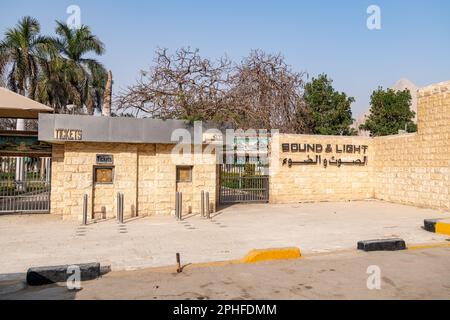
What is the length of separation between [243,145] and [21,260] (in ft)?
37.0

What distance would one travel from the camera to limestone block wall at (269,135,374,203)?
17.4 metres

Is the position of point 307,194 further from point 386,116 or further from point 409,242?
point 386,116

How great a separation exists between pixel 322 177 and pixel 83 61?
839 inches

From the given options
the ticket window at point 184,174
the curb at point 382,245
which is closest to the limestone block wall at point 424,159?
the curb at point 382,245

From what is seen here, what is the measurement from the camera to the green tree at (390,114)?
3162 centimetres

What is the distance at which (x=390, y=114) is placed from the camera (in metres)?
31.8

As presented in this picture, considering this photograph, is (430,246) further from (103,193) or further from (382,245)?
(103,193)

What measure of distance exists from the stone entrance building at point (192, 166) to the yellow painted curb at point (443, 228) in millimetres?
5774

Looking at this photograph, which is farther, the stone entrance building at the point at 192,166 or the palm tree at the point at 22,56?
the palm tree at the point at 22,56

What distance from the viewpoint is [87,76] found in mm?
30359

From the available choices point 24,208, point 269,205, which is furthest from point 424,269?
point 24,208

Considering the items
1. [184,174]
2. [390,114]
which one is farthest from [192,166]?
[390,114]

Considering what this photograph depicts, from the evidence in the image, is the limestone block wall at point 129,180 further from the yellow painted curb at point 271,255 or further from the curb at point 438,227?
the curb at point 438,227

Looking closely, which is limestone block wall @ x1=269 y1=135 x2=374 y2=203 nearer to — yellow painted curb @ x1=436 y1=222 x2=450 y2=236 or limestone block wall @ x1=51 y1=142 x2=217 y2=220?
limestone block wall @ x1=51 y1=142 x2=217 y2=220
